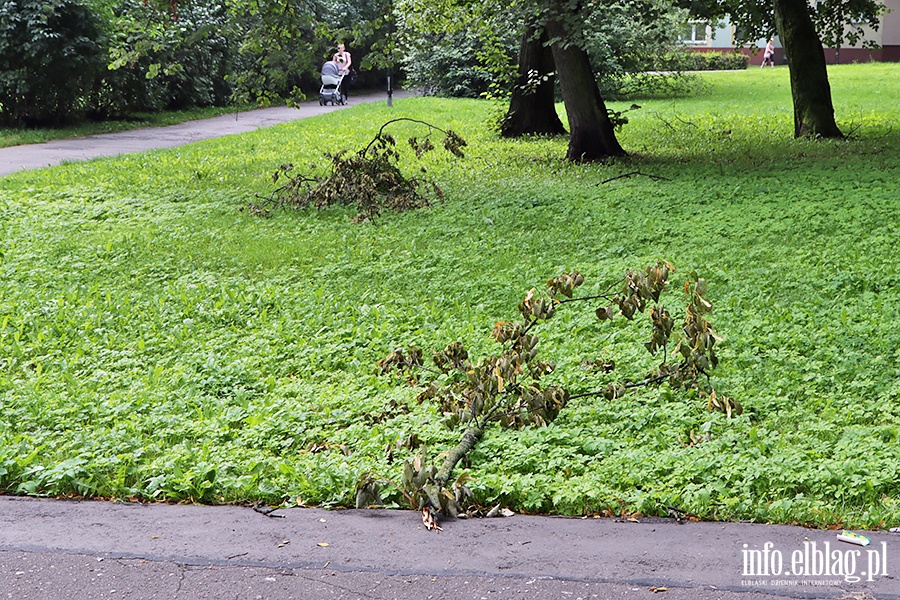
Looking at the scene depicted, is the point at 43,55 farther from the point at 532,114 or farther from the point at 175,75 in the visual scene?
the point at 532,114

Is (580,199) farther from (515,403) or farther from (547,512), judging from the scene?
(547,512)

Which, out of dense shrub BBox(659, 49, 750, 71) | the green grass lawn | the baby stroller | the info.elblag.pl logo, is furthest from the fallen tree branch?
dense shrub BBox(659, 49, 750, 71)

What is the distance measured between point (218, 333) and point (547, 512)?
3.57 meters

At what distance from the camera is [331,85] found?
1366 inches

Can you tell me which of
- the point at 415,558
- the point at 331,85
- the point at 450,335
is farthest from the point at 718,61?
the point at 415,558

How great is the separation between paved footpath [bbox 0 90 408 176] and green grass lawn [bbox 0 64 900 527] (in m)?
4.40

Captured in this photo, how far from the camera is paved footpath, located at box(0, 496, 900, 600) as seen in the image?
345 centimetres

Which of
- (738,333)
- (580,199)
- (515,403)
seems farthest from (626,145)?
(515,403)

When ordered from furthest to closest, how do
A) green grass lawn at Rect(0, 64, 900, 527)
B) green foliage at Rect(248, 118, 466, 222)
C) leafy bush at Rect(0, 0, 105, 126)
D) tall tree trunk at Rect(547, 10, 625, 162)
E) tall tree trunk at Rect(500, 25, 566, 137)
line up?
leafy bush at Rect(0, 0, 105, 126) → tall tree trunk at Rect(500, 25, 566, 137) → tall tree trunk at Rect(547, 10, 625, 162) → green foliage at Rect(248, 118, 466, 222) → green grass lawn at Rect(0, 64, 900, 527)

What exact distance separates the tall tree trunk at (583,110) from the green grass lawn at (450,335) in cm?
138

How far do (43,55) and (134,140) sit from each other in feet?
8.39

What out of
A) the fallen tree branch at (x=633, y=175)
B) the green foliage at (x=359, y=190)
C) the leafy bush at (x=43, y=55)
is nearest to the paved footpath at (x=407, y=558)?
the green foliage at (x=359, y=190)

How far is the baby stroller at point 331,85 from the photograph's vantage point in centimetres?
3400

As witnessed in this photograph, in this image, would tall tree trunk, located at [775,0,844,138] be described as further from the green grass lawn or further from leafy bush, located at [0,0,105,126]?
leafy bush, located at [0,0,105,126]
